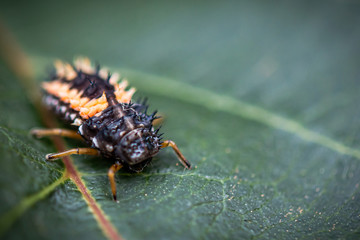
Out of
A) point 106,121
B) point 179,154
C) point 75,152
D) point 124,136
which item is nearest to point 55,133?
point 75,152

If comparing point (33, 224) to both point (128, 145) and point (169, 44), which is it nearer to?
point (128, 145)

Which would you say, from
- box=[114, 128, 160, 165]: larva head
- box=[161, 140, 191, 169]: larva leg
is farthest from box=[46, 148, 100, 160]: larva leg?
box=[161, 140, 191, 169]: larva leg

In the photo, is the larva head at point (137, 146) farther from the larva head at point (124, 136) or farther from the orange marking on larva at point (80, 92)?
the orange marking on larva at point (80, 92)

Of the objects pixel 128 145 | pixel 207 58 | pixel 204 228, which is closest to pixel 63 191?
pixel 128 145

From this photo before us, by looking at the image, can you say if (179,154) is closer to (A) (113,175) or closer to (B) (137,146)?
(B) (137,146)

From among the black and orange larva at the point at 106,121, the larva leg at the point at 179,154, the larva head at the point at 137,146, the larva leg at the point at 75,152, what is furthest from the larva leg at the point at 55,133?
the larva leg at the point at 179,154

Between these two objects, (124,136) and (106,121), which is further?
(106,121)
